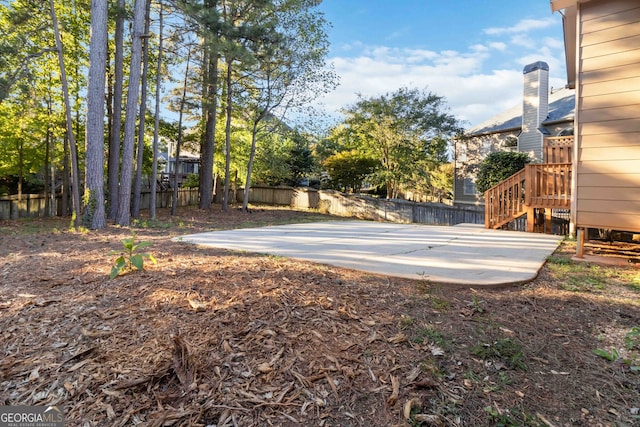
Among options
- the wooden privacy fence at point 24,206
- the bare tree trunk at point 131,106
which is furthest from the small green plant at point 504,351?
the wooden privacy fence at point 24,206

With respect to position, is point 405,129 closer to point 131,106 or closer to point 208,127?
point 208,127

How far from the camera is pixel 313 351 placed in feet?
5.82

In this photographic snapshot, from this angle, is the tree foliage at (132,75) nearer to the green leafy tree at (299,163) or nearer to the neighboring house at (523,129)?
the green leafy tree at (299,163)

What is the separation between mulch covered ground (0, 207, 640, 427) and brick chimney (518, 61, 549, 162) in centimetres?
1219

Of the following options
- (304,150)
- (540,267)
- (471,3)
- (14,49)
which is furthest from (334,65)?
(540,267)

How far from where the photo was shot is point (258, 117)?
11.5 metres

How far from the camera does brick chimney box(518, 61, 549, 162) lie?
12844 millimetres

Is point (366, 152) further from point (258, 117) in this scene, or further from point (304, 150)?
point (258, 117)

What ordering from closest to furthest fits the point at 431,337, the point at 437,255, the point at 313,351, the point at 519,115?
the point at 313,351
the point at 431,337
the point at 437,255
the point at 519,115

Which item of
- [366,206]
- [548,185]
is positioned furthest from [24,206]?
[548,185]

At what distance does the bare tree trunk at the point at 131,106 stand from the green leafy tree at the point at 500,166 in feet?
37.9

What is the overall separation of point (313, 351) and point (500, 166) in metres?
12.6

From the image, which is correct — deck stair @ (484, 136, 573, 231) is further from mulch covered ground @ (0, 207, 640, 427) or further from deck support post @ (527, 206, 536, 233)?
mulch covered ground @ (0, 207, 640, 427)

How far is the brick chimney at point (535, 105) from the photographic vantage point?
12.8m
